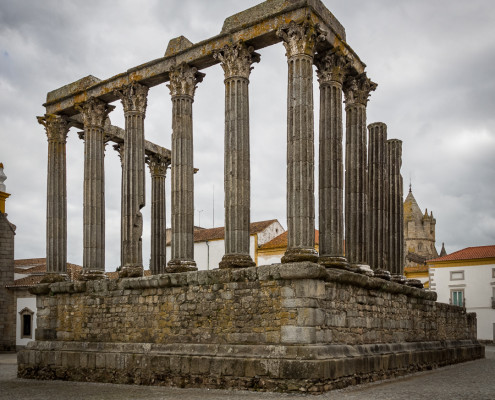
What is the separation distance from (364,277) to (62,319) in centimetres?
855

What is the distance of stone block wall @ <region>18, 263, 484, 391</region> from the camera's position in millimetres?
12844

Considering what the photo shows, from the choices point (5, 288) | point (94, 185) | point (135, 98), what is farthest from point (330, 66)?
point (5, 288)

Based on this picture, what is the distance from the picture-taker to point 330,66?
51.1 ft

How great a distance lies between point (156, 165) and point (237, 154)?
8.58 meters

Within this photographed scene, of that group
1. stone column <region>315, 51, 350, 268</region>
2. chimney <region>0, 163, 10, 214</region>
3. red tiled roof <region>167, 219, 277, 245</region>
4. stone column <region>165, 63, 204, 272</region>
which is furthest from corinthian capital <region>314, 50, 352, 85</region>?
chimney <region>0, 163, 10, 214</region>

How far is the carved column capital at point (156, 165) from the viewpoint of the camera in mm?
22984

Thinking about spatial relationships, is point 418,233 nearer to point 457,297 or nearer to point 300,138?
Result: point 457,297

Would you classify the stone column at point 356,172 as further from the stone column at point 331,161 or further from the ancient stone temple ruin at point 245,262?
the stone column at point 331,161

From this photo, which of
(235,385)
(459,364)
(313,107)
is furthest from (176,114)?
(459,364)

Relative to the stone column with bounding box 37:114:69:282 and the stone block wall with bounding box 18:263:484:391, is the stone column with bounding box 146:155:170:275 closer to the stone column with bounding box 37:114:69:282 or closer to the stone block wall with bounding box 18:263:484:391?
the stone column with bounding box 37:114:69:282

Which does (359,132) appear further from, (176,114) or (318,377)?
(318,377)

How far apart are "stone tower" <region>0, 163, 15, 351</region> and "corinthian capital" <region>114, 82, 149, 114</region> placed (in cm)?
1850

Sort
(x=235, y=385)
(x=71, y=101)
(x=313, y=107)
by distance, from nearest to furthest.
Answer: (x=235, y=385), (x=313, y=107), (x=71, y=101)

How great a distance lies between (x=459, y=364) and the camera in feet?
69.0
